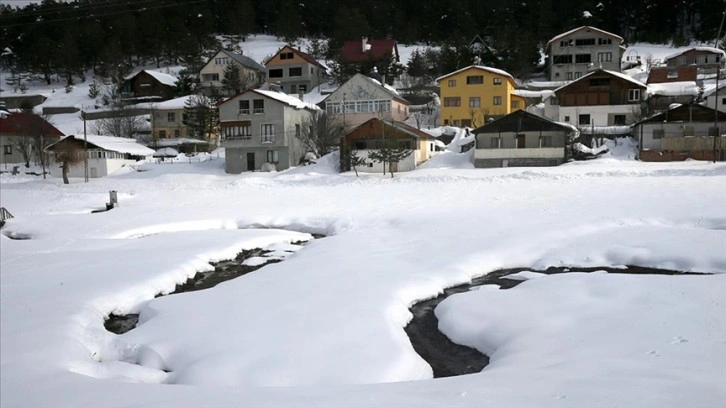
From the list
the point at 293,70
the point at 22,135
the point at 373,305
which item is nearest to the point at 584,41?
the point at 293,70

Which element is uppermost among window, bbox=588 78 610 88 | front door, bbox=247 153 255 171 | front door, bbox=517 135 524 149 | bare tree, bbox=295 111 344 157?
window, bbox=588 78 610 88

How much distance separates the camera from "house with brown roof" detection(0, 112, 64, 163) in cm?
5681

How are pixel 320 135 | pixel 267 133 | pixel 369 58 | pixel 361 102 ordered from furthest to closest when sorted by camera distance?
pixel 369 58
pixel 361 102
pixel 320 135
pixel 267 133

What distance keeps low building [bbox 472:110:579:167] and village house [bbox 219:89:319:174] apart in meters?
16.9

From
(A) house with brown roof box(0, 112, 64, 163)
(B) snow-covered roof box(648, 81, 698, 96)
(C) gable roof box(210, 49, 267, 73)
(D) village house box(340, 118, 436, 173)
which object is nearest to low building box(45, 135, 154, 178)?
(A) house with brown roof box(0, 112, 64, 163)

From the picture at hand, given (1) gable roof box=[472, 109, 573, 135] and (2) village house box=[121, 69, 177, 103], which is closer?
(1) gable roof box=[472, 109, 573, 135]

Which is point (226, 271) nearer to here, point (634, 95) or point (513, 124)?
point (513, 124)

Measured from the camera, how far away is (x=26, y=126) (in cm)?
5772

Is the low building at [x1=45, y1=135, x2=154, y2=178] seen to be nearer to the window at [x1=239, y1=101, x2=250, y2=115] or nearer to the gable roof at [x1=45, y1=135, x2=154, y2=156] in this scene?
the gable roof at [x1=45, y1=135, x2=154, y2=156]

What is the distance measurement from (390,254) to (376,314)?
5.76 metres

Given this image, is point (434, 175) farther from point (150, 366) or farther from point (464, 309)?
point (150, 366)

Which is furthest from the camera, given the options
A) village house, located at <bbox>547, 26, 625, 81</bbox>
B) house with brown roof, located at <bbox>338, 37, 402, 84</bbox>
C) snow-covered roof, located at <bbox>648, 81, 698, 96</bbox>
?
house with brown roof, located at <bbox>338, 37, 402, 84</bbox>

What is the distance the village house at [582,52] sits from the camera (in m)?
66.7

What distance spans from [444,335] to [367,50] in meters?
72.7
